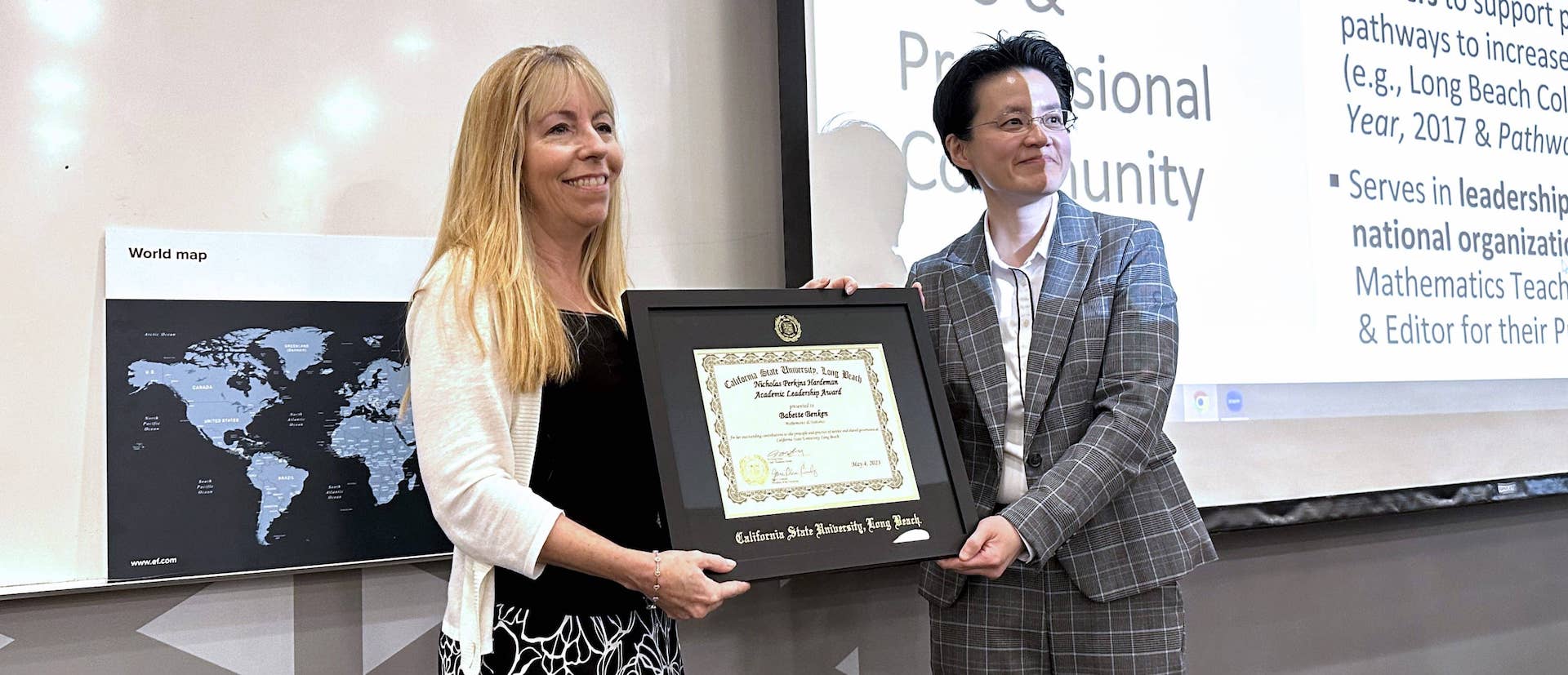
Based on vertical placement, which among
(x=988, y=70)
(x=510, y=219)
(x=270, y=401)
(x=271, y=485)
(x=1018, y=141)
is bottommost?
(x=271, y=485)

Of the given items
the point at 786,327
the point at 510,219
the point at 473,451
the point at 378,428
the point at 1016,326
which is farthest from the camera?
the point at 378,428

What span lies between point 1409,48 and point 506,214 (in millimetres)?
2441

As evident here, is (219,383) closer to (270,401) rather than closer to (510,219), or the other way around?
(270,401)

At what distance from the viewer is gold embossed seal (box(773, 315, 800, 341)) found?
4.67ft

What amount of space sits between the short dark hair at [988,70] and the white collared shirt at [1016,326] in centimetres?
18

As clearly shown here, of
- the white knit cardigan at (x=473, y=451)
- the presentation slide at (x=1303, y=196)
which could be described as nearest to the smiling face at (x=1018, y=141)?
the presentation slide at (x=1303, y=196)

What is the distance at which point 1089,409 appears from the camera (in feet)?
4.99

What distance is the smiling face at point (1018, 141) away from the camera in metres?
1.59

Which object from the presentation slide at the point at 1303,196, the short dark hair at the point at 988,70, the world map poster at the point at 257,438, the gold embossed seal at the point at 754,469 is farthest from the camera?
the presentation slide at the point at 1303,196

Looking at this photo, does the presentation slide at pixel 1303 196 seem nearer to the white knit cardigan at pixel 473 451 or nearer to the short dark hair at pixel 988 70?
the short dark hair at pixel 988 70

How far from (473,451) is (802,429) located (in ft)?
1.31

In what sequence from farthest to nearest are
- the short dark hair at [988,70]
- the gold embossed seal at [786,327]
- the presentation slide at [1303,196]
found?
the presentation slide at [1303,196]
the short dark hair at [988,70]
the gold embossed seal at [786,327]

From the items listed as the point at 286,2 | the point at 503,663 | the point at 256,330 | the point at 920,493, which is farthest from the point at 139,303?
the point at 920,493

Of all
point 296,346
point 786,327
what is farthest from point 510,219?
point 296,346
